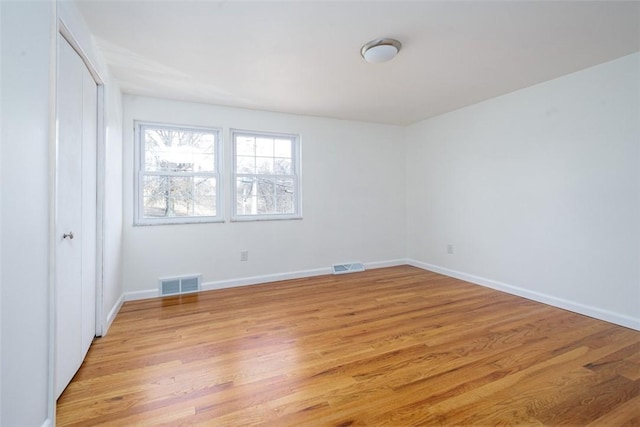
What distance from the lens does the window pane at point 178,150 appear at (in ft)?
11.7

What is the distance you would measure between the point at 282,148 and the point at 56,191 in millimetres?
3006

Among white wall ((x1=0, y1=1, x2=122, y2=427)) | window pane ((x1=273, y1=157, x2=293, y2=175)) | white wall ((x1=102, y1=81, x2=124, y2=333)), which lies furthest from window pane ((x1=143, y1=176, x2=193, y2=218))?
white wall ((x1=0, y1=1, x2=122, y2=427))

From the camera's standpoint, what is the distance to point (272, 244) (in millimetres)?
4121

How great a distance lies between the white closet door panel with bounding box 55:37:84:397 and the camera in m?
1.70

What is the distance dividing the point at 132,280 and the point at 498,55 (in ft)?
14.4

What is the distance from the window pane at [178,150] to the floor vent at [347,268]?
2275 mm

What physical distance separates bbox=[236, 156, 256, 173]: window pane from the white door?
1.77 meters

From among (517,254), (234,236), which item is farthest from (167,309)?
(517,254)

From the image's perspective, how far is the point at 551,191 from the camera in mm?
3119

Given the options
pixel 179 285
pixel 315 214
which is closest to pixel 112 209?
pixel 179 285

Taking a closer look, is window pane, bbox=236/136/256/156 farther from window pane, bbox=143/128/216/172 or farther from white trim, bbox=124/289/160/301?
white trim, bbox=124/289/160/301

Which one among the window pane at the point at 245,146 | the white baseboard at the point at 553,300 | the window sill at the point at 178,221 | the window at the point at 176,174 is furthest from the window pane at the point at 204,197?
the white baseboard at the point at 553,300

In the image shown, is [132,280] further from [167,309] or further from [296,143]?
[296,143]

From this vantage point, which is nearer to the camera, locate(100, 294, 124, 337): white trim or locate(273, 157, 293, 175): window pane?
locate(100, 294, 124, 337): white trim
